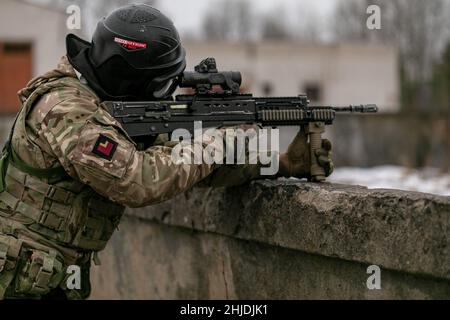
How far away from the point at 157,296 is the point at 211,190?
99 centimetres

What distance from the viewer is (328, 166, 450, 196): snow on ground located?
11632 mm

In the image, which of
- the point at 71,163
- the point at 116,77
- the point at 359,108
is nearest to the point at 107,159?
the point at 71,163

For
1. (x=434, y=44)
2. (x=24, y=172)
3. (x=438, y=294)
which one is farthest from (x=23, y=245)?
(x=434, y=44)

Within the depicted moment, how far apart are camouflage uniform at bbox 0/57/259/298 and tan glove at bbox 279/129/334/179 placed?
1.84 feet

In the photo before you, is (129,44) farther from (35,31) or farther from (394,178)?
(35,31)

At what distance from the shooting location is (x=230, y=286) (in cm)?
412

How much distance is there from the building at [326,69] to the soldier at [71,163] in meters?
25.1

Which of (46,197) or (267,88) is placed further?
(267,88)

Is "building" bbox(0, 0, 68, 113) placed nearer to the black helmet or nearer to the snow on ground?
the snow on ground

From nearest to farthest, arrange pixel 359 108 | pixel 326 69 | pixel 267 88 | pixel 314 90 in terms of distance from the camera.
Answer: pixel 359 108 < pixel 326 69 < pixel 267 88 < pixel 314 90

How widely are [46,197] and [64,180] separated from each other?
0.11 metres

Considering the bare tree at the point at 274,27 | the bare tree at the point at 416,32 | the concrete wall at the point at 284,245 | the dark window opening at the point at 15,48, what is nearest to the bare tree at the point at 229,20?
the bare tree at the point at 274,27

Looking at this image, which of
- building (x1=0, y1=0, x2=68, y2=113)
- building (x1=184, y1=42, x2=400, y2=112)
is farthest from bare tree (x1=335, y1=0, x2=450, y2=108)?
building (x1=0, y1=0, x2=68, y2=113)

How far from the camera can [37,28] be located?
22672mm
